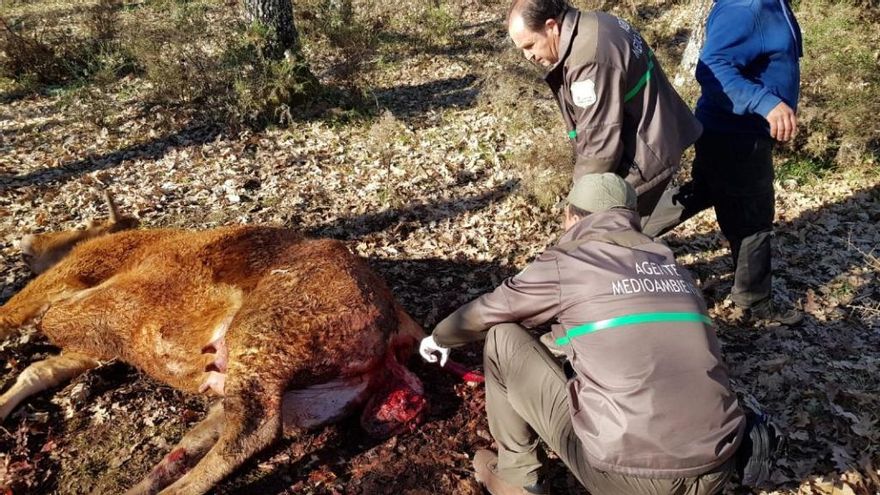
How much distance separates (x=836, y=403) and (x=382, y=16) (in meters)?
10.0

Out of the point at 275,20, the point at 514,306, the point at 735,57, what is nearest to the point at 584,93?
the point at 735,57

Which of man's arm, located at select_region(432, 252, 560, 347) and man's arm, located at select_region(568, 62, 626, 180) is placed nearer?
man's arm, located at select_region(432, 252, 560, 347)

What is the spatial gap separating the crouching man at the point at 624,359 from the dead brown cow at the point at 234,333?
45.6 inches

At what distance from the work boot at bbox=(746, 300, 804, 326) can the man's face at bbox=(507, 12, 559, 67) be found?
2.89 m

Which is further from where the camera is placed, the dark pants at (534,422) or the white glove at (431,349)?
the white glove at (431,349)

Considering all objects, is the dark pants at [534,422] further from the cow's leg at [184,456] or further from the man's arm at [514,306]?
the cow's leg at [184,456]

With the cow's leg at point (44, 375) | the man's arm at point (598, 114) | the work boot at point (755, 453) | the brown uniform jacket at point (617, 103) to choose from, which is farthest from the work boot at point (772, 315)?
the cow's leg at point (44, 375)

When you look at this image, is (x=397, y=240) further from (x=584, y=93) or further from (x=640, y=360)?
(x=640, y=360)

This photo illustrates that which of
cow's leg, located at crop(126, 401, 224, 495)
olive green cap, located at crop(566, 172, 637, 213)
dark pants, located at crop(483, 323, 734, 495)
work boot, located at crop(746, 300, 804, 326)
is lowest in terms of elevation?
cow's leg, located at crop(126, 401, 224, 495)

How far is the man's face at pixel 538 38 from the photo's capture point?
12.0ft

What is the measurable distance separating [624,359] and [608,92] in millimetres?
1947

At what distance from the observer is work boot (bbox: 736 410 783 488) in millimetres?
2578

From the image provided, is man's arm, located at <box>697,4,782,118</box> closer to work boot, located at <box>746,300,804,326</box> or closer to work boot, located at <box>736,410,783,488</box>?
work boot, located at <box>746,300,804,326</box>

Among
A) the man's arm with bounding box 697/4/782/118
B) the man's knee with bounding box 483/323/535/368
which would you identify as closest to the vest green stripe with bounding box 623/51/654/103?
the man's arm with bounding box 697/4/782/118
